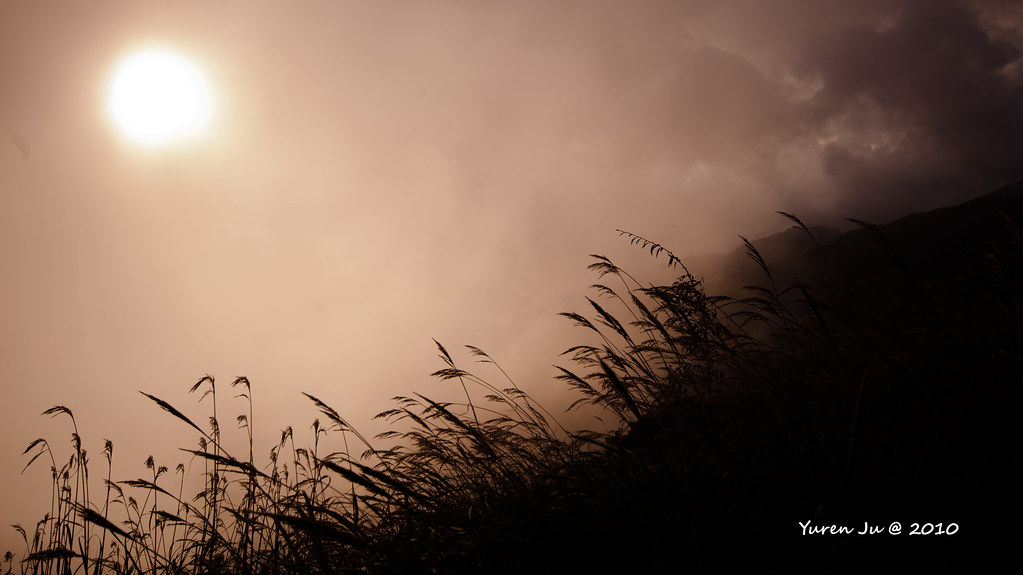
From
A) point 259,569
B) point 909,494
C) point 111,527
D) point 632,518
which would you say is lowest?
point 909,494

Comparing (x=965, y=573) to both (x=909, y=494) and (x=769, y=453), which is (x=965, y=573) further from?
(x=769, y=453)

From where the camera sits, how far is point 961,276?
3.27 metres

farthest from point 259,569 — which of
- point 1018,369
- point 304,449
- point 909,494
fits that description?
point 1018,369

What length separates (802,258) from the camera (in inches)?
6201

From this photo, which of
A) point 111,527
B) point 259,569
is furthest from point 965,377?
point 111,527

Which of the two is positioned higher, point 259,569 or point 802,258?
point 802,258

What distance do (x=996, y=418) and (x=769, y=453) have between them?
2.95 ft

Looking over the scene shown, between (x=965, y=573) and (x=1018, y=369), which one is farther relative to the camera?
(x=1018, y=369)

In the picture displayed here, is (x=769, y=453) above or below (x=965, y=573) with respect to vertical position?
above

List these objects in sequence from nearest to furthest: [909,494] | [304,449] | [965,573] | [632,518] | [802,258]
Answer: [965,573] < [909,494] < [632,518] < [304,449] < [802,258]

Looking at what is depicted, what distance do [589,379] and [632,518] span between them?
53.7 inches

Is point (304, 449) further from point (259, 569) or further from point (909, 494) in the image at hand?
point (909, 494)

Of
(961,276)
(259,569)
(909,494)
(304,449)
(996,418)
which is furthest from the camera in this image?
(961,276)

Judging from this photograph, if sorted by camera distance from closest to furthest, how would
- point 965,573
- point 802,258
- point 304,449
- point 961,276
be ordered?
1. point 965,573
2. point 304,449
3. point 961,276
4. point 802,258
